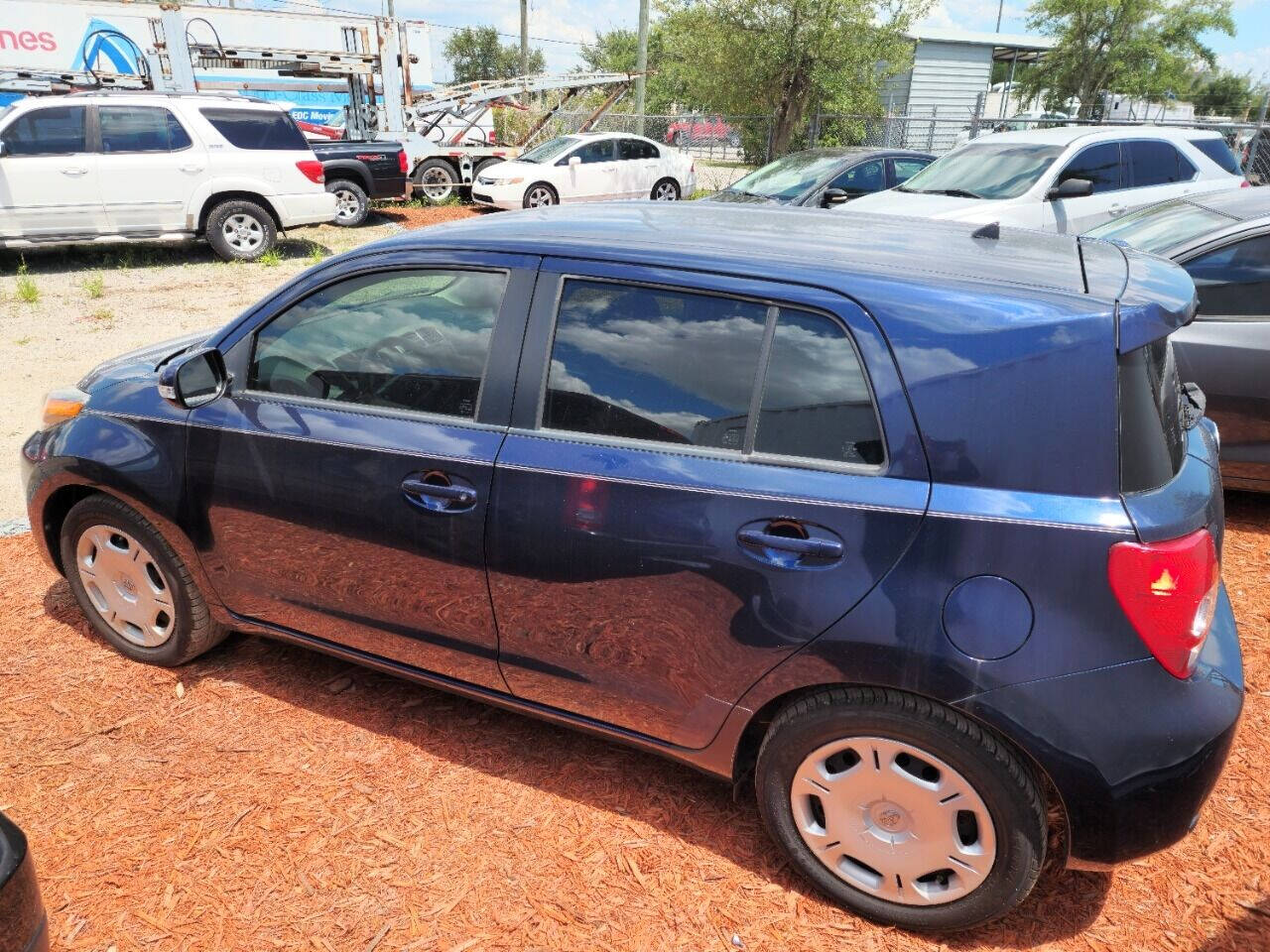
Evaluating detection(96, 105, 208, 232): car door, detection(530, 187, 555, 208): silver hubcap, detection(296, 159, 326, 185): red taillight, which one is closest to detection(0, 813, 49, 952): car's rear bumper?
detection(96, 105, 208, 232): car door

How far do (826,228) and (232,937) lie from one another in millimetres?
2711

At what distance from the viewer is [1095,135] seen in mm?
9109

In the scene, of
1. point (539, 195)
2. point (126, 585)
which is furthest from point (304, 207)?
point (126, 585)

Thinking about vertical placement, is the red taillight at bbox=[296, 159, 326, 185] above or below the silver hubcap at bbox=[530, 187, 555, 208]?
above

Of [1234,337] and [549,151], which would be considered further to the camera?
[549,151]

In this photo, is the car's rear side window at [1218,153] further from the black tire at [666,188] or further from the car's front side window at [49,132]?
the car's front side window at [49,132]

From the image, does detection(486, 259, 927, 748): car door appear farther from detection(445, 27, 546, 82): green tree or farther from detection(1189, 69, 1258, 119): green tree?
detection(445, 27, 546, 82): green tree

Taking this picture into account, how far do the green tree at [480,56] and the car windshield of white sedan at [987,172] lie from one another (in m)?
53.2

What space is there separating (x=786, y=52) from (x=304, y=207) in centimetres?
1214

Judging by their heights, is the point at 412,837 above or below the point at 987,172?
below

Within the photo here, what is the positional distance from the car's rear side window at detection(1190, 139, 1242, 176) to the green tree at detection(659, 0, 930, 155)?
36.1ft

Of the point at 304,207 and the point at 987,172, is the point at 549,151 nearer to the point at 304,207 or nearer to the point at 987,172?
the point at 304,207

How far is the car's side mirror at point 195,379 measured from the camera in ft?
9.78

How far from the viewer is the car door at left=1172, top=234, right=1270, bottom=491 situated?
14.6 feet
